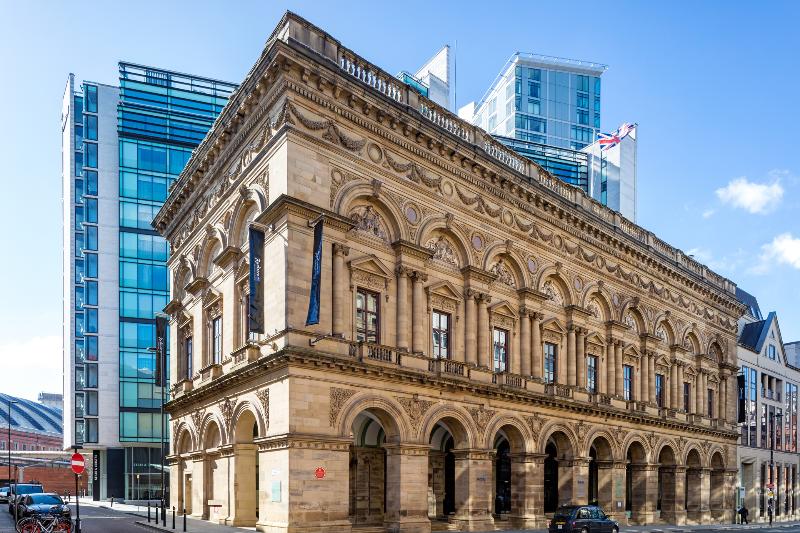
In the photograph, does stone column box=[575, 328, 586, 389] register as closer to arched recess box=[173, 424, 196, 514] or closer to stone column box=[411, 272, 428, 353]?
stone column box=[411, 272, 428, 353]

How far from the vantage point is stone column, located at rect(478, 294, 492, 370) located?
1266 inches

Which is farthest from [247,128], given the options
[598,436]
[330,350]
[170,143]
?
[170,143]

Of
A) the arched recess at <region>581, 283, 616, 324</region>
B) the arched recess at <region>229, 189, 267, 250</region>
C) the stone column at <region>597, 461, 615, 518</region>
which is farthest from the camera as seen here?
the arched recess at <region>581, 283, 616, 324</region>

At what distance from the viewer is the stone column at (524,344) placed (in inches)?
1364

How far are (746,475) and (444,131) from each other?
42.8 m

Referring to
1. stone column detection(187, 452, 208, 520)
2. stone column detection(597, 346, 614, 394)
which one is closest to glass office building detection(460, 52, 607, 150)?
stone column detection(597, 346, 614, 394)

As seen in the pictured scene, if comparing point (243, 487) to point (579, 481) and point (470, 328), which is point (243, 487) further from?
point (579, 481)

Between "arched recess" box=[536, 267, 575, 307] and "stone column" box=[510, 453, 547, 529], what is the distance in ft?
27.3

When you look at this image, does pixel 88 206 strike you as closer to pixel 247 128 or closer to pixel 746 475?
pixel 247 128

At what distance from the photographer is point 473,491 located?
3023 centimetres

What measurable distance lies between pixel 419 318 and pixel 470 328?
3.44 meters

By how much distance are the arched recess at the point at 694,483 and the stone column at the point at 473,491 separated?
74.8ft

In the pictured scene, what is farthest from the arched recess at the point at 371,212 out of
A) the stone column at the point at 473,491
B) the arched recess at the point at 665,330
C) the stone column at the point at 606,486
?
the arched recess at the point at 665,330

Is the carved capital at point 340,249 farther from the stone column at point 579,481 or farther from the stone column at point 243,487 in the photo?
the stone column at point 579,481
